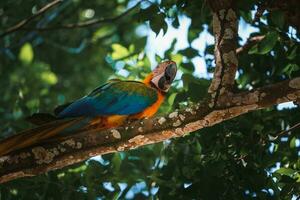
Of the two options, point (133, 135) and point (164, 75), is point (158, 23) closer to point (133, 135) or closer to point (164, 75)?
point (164, 75)

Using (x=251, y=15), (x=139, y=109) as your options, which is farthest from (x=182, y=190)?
(x=251, y=15)

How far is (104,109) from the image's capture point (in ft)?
14.7

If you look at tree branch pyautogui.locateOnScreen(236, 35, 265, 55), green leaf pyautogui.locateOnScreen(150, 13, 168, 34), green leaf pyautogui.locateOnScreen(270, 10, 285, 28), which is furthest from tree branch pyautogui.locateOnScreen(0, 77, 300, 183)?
tree branch pyautogui.locateOnScreen(236, 35, 265, 55)

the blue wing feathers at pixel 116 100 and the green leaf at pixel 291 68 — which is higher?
the green leaf at pixel 291 68

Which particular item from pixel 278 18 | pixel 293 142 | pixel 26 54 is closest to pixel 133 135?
pixel 278 18

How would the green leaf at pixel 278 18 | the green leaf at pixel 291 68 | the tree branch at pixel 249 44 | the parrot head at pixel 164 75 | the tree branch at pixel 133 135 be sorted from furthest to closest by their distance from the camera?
the tree branch at pixel 249 44 < the parrot head at pixel 164 75 < the green leaf at pixel 291 68 < the green leaf at pixel 278 18 < the tree branch at pixel 133 135

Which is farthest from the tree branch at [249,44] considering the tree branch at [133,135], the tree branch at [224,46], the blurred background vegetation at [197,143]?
the tree branch at [133,135]

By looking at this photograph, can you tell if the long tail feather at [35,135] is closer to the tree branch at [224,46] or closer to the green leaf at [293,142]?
the tree branch at [224,46]

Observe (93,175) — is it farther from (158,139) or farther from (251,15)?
(251,15)

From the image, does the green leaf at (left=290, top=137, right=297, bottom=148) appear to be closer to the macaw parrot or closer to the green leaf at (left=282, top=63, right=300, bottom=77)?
the green leaf at (left=282, top=63, right=300, bottom=77)

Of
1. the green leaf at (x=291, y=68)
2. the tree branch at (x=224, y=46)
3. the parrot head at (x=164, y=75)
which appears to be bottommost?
the parrot head at (x=164, y=75)

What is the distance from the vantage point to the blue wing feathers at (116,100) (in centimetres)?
438

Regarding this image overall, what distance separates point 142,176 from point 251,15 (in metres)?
1.95

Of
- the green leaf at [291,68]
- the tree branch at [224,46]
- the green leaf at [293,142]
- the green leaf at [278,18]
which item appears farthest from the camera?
the green leaf at [293,142]
